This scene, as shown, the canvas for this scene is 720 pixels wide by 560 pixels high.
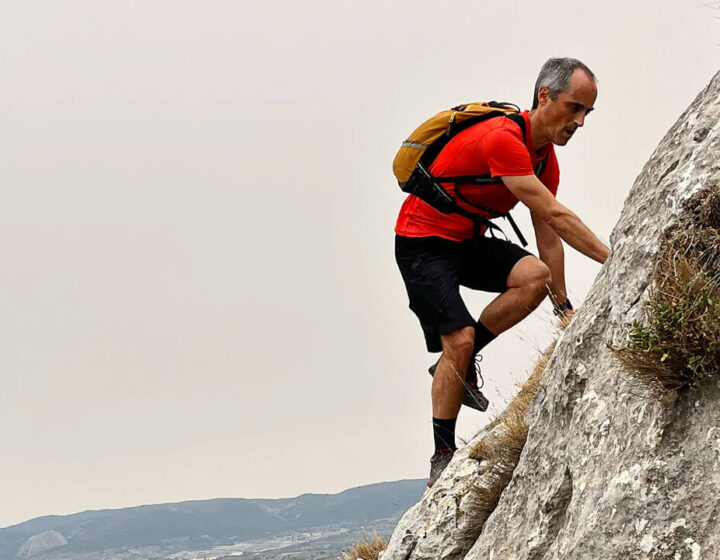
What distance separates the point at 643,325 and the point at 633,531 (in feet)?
3.85

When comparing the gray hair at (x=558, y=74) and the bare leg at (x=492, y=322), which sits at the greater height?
the gray hair at (x=558, y=74)

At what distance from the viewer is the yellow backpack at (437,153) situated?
695 cm

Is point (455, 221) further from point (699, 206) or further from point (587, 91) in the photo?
point (699, 206)

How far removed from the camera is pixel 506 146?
642 cm

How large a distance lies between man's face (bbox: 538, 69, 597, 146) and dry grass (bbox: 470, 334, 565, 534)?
2114mm

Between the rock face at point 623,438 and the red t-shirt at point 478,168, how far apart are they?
98 centimetres

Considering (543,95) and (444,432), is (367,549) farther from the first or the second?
(543,95)

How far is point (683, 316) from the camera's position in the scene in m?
4.19

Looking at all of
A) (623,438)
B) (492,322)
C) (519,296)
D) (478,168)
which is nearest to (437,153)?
(478,168)

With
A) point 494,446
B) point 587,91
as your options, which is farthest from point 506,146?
point 494,446

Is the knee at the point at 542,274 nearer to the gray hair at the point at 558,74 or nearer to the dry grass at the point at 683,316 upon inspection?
the gray hair at the point at 558,74

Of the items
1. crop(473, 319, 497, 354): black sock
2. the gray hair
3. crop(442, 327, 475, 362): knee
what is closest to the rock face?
the gray hair

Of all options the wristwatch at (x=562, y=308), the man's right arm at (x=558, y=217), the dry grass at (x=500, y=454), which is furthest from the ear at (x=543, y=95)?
the dry grass at (x=500, y=454)

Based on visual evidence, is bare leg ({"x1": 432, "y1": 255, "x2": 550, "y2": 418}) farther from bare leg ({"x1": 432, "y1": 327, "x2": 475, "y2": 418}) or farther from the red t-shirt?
the red t-shirt
